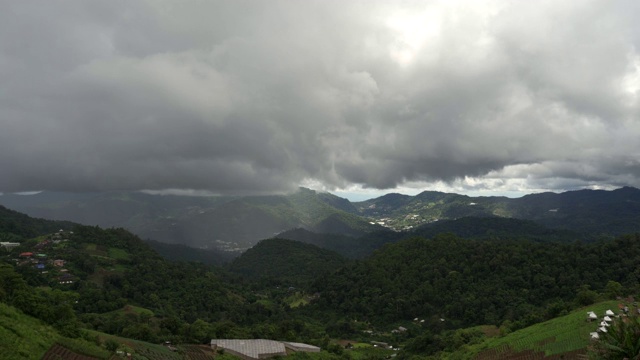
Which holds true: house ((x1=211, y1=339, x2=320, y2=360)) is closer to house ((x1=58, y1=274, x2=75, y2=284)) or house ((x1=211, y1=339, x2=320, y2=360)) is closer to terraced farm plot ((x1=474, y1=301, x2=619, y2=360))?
terraced farm plot ((x1=474, y1=301, x2=619, y2=360))

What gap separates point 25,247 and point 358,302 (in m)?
109

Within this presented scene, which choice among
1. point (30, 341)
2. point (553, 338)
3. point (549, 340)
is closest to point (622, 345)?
point (549, 340)

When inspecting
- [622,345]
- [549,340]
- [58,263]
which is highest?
[622,345]

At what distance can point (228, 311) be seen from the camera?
113688 millimetres

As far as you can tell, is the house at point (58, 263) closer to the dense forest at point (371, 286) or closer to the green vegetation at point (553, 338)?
the dense forest at point (371, 286)

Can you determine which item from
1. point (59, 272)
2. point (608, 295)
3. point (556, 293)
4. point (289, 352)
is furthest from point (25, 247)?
point (556, 293)

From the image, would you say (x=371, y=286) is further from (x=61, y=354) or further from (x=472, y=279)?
(x=61, y=354)

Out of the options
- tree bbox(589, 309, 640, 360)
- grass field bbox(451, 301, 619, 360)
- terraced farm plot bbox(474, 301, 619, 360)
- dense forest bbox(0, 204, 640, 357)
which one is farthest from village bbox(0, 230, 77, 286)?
tree bbox(589, 309, 640, 360)

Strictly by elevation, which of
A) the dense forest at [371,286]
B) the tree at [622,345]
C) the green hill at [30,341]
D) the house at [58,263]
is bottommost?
the dense forest at [371,286]

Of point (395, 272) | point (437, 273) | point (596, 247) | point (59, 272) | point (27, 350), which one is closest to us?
point (27, 350)

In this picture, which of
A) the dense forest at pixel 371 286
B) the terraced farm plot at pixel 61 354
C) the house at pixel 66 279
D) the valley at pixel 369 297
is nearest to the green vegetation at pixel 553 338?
the valley at pixel 369 297

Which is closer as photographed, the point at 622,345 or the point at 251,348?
the point at 622,345

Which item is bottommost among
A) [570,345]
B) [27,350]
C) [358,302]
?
[358,302]

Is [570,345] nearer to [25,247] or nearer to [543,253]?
[543,253]
